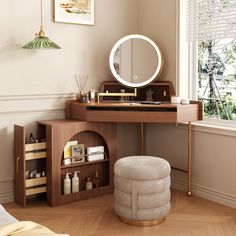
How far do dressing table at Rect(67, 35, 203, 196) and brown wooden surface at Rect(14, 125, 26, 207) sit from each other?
531mm

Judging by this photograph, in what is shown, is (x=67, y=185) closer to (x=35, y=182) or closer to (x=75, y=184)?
(x=75, y=184)

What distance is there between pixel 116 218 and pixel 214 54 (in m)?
1.69

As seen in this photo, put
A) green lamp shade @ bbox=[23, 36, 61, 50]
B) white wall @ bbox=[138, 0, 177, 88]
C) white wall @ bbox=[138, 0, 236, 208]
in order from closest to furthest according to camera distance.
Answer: green lamp shade @ bbox=[23, 36, 61, 50] → white wall @ bbox=[138, 0, 236, 208] → white wall @ bbox=[138, 0, 177, 88]

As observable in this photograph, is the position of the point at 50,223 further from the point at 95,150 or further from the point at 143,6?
the point at 143,6

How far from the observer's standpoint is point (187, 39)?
3.73 metres

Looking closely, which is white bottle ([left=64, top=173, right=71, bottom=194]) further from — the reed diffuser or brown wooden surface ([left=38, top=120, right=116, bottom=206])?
the reed diffuser

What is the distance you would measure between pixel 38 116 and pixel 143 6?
1.53 meters

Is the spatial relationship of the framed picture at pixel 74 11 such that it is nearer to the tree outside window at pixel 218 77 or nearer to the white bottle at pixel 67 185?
the tree outside window at pixel 218 77

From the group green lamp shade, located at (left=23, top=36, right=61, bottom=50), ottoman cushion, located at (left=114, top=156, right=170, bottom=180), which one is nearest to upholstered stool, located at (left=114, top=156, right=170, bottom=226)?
ottoman cushion, located at (left=114, top=156, right=170, bottom=180)

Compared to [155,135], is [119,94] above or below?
above

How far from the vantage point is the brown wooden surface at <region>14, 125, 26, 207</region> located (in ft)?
10.8

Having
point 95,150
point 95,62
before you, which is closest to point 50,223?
point 95,150

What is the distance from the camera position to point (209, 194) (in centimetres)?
356

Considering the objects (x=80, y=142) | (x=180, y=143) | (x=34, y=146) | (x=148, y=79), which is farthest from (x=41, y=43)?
(x=180, y=143)
